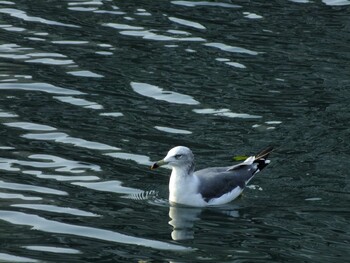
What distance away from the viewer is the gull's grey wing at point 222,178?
643 inches

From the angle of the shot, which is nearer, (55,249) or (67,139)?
(55,249)

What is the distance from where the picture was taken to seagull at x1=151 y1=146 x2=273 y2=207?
16.1 m

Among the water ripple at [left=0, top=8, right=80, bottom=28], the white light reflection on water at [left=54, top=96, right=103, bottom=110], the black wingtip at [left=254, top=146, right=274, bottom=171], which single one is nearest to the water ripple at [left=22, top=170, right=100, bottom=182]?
the black wingtip at [left=254, top=146, right=274, bottom=171]

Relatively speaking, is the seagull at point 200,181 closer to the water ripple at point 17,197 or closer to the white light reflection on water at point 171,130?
the water ripple at point 17,197

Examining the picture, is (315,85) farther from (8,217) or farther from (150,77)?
(8,217)

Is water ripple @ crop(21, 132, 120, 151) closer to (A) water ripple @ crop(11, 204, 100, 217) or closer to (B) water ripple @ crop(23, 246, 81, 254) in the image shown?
(A) water ripple @ crop(11, 204, 100, 217)

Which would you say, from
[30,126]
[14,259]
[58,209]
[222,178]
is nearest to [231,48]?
[30,126]

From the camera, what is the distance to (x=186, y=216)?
15.7m

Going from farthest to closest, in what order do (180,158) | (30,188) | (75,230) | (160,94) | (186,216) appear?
(160,94), (180,158), (30,188), (186,216), (75,230)

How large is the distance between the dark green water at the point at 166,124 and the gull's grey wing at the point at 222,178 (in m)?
0.27

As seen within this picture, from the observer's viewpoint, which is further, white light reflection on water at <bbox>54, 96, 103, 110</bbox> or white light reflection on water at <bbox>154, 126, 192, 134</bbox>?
white light reflection on water at <bbox>54, 96, 103, 110</bbox>

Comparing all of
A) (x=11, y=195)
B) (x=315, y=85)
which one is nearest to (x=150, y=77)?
(x=315, y=85)

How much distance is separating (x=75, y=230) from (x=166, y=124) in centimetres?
510

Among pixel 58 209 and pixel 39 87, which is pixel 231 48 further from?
pixel 58 209
